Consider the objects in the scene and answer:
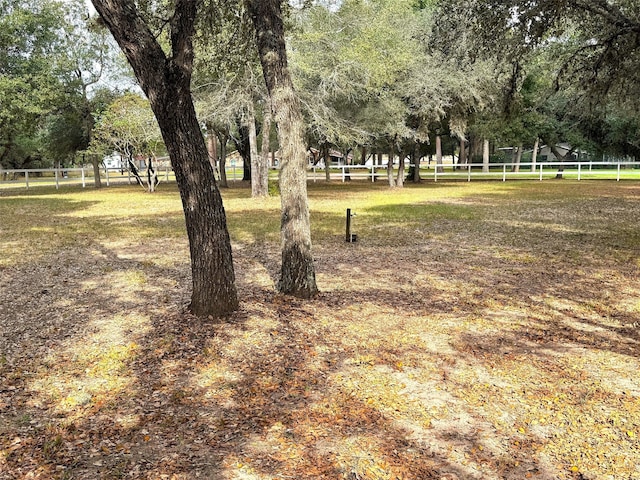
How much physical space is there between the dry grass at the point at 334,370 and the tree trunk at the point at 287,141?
507mm

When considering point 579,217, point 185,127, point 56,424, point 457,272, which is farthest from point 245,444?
point 579,217

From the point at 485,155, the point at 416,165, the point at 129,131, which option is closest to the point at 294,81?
the point at 129,131

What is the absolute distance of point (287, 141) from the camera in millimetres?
6082

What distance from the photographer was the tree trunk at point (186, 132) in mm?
4625

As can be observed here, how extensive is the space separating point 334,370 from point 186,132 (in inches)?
99.7

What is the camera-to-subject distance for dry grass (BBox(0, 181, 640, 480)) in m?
3.13

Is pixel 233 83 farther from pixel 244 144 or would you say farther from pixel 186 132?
pixel 186 132

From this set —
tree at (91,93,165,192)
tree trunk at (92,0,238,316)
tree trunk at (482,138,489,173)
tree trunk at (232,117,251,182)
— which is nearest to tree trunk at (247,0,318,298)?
tree trunk at (92,0,238,316)

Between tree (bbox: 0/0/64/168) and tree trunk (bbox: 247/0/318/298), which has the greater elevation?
tree (bbox: 0/0/64/168)

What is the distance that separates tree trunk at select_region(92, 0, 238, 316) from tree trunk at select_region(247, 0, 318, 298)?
3.13 feet

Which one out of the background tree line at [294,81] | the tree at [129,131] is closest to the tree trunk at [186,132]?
the background tree line at [294,81]

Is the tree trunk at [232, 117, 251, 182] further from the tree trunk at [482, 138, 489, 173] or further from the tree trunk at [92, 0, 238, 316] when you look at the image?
the tree trunk at [92, 0, 238, 316]

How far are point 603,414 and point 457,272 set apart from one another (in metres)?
4.50

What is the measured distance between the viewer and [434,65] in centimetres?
2331
